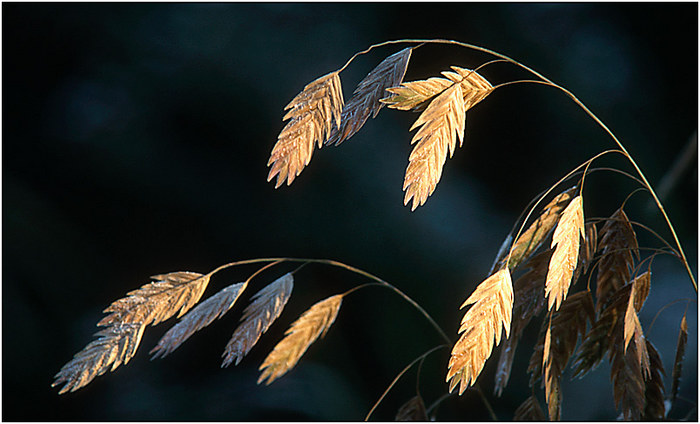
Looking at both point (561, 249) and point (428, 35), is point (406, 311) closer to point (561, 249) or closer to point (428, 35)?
point (428, 35)

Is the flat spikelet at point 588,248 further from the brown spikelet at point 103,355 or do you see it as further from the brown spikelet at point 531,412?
the brown spikelet at point 103,355

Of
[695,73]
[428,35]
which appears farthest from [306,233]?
[695,73]

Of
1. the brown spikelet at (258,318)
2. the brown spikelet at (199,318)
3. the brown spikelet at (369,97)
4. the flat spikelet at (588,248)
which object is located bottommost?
the flat spikelet at (588,248)

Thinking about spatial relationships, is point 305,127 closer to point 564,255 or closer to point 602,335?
point 564,255

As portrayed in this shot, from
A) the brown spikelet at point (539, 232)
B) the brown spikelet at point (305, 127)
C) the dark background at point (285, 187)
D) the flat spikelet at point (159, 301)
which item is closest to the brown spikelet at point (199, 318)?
the flat spikelet at point (159, 301)

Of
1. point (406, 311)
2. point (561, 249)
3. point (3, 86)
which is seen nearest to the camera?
point (561, 249)

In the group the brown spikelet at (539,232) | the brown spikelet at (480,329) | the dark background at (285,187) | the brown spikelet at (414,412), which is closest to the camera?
the brown spikelet at (480,329)
